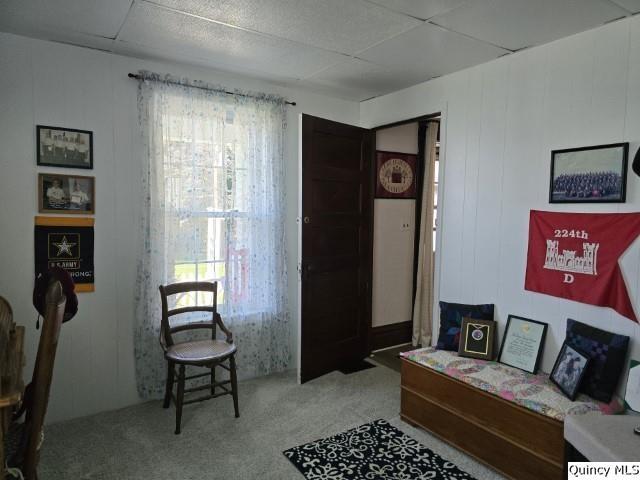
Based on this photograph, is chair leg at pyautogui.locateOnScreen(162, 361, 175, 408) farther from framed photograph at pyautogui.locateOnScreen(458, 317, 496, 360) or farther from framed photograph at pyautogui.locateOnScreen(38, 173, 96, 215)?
framed photograph at pyautogui.locateOnScreen(458, 317, 496, 360)

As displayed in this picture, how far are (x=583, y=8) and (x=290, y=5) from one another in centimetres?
147

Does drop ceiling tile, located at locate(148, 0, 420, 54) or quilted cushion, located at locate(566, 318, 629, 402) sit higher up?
drop ceiling tile, located at locate(148, 0, 420, 54)

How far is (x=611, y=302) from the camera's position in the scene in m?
2.33

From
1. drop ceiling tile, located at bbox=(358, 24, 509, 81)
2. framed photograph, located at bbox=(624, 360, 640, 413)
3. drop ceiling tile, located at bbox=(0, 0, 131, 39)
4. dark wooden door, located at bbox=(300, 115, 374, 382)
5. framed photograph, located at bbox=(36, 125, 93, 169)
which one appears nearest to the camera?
framed photograph, located at bbox=(624, 360, 640, 413)

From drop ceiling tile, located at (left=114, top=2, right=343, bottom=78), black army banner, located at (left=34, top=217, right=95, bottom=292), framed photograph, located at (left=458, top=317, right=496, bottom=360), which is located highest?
drop ceiling tile, located at (left=114, top=2, right=343, bottom=78)

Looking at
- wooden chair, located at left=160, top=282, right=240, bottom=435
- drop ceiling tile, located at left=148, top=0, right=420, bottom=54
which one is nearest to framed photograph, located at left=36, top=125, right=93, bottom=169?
wooden chair, located at left=160, top=282, right=240, bottom=435

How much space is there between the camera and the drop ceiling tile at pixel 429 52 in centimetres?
257

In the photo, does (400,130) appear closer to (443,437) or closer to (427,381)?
(427,381)

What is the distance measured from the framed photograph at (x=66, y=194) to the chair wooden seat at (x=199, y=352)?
1088 millimetres

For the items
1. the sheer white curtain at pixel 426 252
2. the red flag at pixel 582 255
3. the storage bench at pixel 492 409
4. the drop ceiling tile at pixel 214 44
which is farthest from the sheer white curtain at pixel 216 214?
the red flag at pixel 582 255

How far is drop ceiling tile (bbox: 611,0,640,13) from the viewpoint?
2091 millimetres

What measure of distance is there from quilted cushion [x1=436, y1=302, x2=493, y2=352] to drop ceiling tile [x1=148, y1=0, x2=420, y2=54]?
1874 mm

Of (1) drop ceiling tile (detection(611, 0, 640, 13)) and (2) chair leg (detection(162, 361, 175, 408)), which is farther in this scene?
(2) chair leg (detection(162, 361, 175, 408))

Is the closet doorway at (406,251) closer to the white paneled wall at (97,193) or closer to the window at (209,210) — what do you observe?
the window at (209,210)
